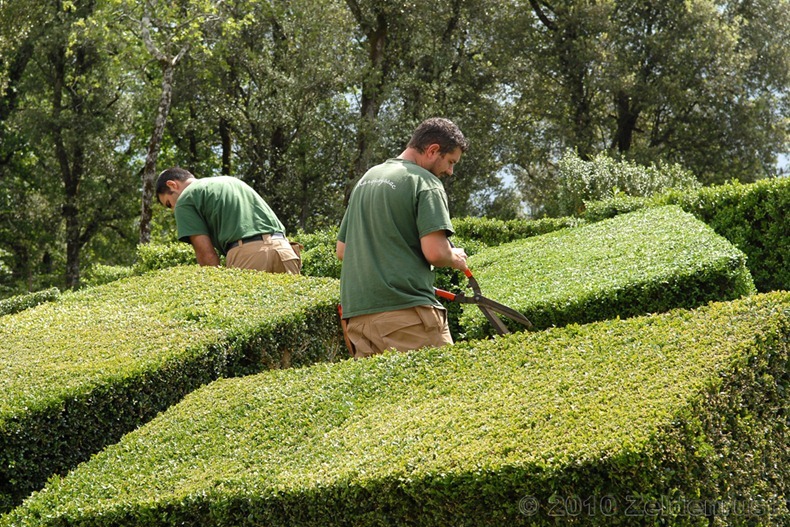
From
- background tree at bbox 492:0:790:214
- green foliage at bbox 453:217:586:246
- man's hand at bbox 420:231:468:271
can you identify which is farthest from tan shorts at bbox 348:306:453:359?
background tree at bbox 492:0:790:214

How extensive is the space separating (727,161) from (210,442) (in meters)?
29.6

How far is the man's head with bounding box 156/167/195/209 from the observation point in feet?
28.3

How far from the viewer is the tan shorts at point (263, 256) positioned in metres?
8.53

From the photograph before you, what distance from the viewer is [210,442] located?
4.74 m

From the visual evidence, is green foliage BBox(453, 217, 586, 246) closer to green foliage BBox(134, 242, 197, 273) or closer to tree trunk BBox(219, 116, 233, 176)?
green foliage BBox(134, 242, 197, 273)

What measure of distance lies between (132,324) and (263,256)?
1944 millimetres

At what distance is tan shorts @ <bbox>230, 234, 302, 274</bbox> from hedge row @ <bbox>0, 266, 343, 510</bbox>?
0.43 meters

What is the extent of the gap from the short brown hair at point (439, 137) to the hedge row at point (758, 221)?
220 inches

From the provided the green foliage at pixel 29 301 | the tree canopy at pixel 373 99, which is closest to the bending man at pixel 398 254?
the green foliage at pixel 29 301

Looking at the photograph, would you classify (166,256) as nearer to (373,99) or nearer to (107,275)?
(107,275)

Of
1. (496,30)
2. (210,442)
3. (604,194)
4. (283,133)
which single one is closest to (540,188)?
(496,30)

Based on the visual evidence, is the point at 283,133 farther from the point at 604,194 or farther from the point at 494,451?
the point at 494,451

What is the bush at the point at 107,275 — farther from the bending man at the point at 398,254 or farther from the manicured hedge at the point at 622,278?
the bending man at the point at 398,254

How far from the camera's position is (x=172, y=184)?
865cm
